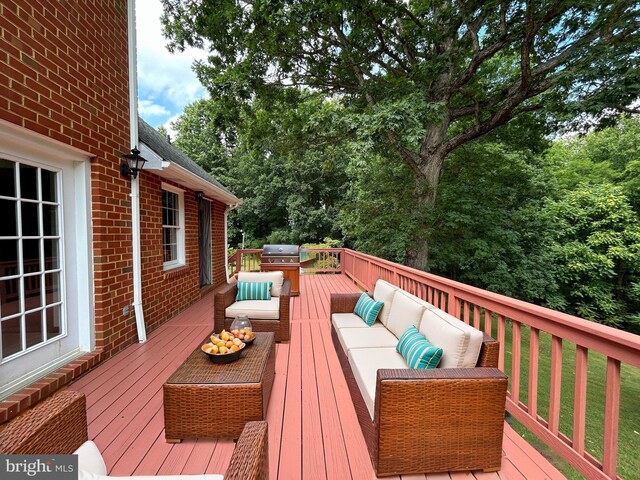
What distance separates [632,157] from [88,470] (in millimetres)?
19942

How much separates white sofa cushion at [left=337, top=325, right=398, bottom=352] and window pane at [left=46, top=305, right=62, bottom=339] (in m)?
2.58

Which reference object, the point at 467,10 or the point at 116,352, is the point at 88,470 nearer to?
Answer: the point at 116,352

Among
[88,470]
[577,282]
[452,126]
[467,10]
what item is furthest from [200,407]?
[577,282]

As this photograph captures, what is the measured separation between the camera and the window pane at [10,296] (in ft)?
6.98

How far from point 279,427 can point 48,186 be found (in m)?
2.80

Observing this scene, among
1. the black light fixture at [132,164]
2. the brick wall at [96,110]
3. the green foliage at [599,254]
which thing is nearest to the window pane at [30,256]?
the brick wall at [96,110]

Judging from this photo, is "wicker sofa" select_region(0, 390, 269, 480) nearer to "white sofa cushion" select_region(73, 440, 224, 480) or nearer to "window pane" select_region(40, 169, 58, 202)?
"white sofa cushion" select_region(73, 440, 224, 480)

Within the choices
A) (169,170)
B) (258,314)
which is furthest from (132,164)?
Result: (258,314)

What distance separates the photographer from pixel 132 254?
11.3ft

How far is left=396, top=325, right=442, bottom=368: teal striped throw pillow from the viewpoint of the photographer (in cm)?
179

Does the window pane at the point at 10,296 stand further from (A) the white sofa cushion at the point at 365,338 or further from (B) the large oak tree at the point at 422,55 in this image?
(B) the large oak tree at the point at 422,55

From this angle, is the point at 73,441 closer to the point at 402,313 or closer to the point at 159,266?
the point at 402,313

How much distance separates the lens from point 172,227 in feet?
16.0

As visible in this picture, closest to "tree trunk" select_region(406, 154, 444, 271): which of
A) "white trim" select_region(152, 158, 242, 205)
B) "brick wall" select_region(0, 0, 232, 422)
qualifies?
"white trim" select_region(152, 158, 242, 205)
